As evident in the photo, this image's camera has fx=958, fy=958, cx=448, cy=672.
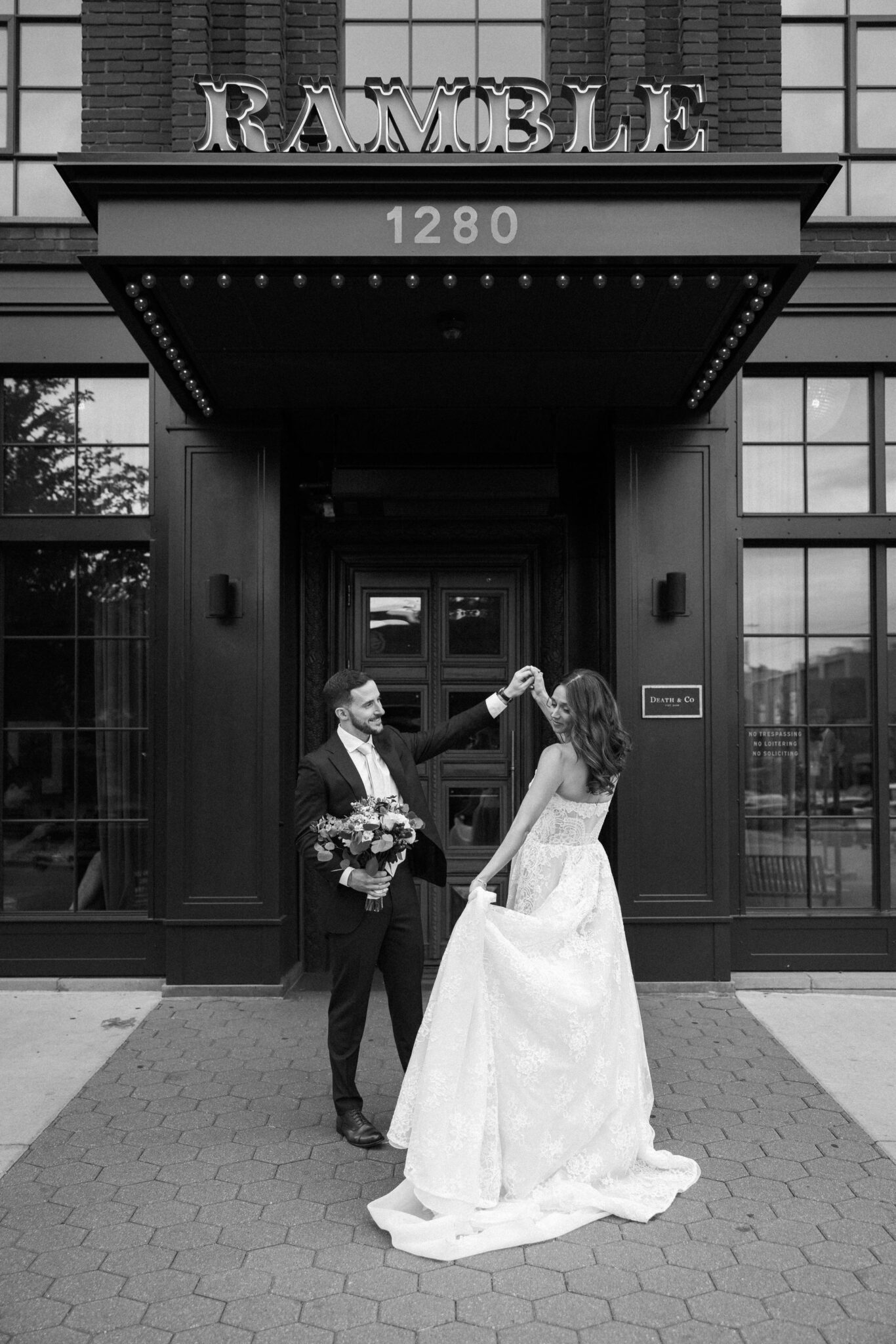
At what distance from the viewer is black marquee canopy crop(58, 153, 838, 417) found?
448cm

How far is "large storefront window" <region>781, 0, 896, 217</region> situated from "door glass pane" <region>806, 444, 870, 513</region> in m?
1.90

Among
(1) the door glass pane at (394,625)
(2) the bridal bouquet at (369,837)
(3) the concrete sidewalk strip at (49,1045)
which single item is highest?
(1) the door glass pane at (394,625)

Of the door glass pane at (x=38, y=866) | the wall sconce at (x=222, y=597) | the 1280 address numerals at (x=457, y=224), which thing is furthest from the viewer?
the door glass pane at (x=38, y=866)

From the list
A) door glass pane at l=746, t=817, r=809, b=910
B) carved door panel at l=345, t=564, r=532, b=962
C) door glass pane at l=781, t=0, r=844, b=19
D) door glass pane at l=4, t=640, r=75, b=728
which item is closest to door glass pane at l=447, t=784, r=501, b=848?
carved door panel at l=345, t=564, r=532, b=962

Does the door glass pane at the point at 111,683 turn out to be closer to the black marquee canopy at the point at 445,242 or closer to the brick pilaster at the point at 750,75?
the black marquee canopy at the point at 445,242

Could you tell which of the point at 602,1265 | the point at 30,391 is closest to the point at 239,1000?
the point at 602,1265

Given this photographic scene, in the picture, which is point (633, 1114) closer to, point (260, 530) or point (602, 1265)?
point (602, 1265)

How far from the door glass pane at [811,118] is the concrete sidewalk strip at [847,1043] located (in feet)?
19.9

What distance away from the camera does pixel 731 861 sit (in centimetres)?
674

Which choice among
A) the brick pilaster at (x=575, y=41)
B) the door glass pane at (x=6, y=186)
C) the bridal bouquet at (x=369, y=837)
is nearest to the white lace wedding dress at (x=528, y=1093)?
the bridal bouquet at (x=369, y=837)

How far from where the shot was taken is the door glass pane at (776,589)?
6965 millimetres

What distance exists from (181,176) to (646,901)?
5.06 metres

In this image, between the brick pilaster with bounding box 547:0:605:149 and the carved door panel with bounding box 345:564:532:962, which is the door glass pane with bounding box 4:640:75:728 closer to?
the carved door panel with bounding box 345:564:532:962

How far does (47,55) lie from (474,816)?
645 cm
